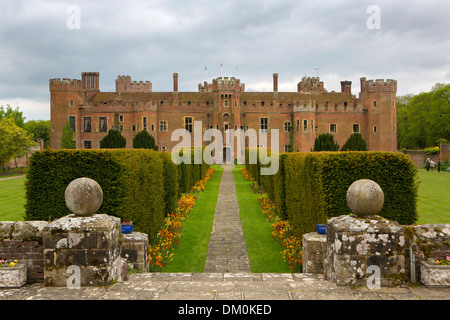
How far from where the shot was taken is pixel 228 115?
4816cm

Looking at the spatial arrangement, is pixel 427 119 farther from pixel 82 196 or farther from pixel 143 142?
pixel 82 196

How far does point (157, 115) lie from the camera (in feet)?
165

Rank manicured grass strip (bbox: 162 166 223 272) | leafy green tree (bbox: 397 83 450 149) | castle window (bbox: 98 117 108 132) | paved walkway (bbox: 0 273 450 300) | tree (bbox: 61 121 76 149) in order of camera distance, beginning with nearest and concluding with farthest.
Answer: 1. paved walkway (bbox: 0 273 450 300)
2. manicured grass strip (bbox: 162 166 223 272)
3. tree (bbox: 61 121 76 149)
4. castle window (bbox: 98 117 108 132)
5. leafy green tree (bbox: 397 83 450 149)

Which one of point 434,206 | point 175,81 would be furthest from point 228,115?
point 434,206

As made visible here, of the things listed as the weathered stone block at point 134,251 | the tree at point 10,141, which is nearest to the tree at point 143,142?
the tree at point 10,141

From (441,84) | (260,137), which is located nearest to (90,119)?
(260,137)

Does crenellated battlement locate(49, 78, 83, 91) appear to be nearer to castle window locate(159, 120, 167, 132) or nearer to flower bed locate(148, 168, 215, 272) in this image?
castle window locate(159, 120, 167, 132)

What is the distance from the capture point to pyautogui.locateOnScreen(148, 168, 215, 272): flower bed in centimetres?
721

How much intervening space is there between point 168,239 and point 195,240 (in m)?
0.80

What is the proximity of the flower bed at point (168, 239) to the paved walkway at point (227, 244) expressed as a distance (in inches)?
39.4

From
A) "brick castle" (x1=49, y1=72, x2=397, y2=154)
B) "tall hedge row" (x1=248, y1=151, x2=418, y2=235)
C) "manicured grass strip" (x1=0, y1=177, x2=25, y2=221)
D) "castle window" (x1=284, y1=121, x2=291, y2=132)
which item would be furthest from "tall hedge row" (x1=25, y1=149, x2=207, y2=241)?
"castle window" (x1=284, y1=121, x2=291, y2=132)

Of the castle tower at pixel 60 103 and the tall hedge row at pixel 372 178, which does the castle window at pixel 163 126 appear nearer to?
the castle tower at pixel 60 103

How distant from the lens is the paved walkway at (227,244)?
7.29 metres
